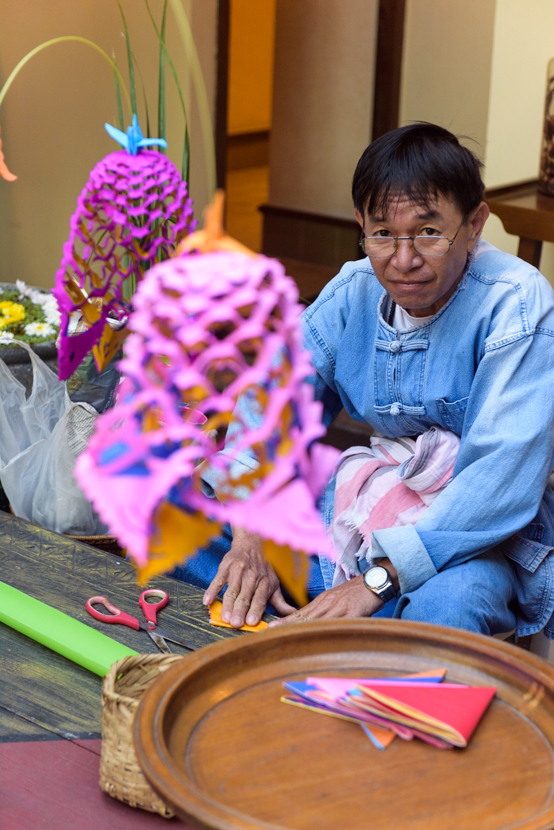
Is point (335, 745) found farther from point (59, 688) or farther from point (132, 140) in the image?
point (132, 140)

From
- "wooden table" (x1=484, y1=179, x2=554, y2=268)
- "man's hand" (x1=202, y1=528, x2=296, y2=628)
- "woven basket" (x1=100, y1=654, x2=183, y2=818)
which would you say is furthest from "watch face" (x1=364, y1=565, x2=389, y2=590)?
"wooden table" (x1=484, y1=179, x2=554, y2=268)

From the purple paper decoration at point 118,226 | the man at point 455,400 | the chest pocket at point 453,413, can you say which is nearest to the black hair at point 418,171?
the man at point 455,400

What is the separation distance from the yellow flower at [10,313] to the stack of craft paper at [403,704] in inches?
54.3

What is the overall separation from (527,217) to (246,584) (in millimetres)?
1533

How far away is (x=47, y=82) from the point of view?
9.46 ft

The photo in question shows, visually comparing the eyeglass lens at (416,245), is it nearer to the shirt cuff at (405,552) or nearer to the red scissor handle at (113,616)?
the shirt cuff at (405,552)

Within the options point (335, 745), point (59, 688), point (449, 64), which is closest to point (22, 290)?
point (59, 688)

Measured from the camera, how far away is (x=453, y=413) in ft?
4.49

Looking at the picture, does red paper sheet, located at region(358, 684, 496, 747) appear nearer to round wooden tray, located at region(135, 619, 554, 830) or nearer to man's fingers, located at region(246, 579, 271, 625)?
round wooden tray, located at region(135, 619, 554, 830)

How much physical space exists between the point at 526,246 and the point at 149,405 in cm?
214

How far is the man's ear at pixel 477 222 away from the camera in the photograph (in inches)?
50.5

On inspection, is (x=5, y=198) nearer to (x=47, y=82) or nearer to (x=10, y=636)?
(x=47, y=82)

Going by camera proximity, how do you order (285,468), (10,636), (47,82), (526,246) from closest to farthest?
(285,468), (10,636), (526,246), (47,82)

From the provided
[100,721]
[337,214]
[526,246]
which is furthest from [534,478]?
[337,214]
